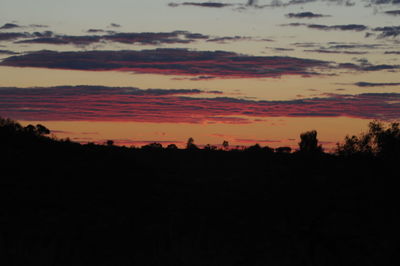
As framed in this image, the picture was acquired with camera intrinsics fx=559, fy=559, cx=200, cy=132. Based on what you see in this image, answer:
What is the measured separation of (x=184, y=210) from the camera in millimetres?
33406

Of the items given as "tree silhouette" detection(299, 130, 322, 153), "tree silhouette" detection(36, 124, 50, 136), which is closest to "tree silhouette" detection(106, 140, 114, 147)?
"tree silhouette" detection(36, 124, 50, 136)

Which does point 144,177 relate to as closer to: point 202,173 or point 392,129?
point 202,173

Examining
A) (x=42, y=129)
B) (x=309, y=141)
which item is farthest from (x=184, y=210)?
(x=309, y=141)

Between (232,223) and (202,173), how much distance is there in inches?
1123

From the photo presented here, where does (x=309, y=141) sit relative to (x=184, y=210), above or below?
above

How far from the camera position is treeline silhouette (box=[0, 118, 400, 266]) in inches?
798

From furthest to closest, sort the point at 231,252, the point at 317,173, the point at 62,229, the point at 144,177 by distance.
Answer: the point at 317,173 < the point at 144,177 < the point at 62,229 < the point at 231,252

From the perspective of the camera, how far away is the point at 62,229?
26547mm

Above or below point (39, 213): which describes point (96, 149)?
above

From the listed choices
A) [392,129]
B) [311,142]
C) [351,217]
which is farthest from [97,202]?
[311,142]

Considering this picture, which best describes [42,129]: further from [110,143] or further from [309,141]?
[309,141]

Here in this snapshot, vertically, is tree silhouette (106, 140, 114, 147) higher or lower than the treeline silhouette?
higher

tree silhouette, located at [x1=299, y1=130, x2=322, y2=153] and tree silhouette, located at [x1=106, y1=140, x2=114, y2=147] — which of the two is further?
tree silhouette, located at [x1=299, y1=130, x2=322, y2=153]

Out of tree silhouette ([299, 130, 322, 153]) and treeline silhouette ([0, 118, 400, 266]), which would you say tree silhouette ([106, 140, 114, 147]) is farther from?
tree silhouette ([299, 130, 322, 153])
